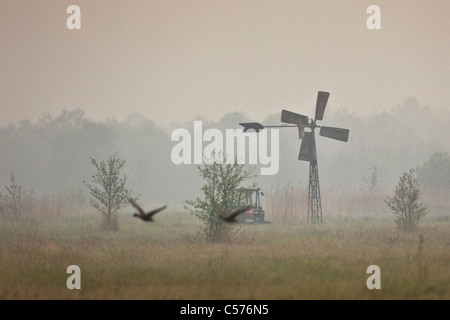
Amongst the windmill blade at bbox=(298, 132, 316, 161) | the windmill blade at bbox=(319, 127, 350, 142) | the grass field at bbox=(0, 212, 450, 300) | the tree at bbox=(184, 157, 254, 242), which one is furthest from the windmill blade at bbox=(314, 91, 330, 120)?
the tree at bbox=(184, 157, 254, 242)

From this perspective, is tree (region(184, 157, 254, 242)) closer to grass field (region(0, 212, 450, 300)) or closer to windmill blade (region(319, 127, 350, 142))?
grass field (region(0, 212, 450, 300))

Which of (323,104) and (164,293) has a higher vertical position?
(323,104)

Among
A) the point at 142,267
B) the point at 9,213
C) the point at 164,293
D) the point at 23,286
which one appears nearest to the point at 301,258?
the point at 142,267

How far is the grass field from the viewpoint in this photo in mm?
11750

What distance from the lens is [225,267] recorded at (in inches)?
571

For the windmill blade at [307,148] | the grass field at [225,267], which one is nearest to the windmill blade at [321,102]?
the windmill blade at [307,148]

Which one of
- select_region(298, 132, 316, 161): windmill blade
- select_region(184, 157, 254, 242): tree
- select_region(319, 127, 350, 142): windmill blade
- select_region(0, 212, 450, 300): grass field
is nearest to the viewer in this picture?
select_region(0, 212, 450, 300): grass field

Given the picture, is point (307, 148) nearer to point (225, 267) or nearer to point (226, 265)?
point (226, 265)

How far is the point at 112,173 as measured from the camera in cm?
2847

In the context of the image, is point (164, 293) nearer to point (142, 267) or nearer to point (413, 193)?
point (142, 267)

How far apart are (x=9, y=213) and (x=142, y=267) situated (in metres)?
25.6

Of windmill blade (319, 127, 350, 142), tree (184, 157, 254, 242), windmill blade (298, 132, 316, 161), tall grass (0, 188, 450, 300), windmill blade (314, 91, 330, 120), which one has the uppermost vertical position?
windmill blade (314, 91, 330, 120)
